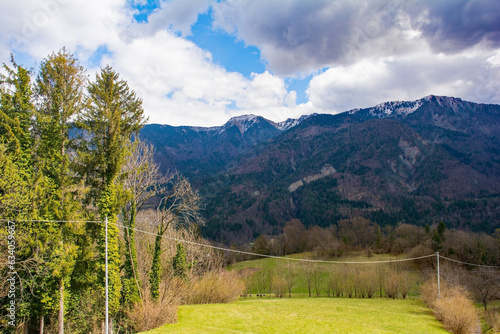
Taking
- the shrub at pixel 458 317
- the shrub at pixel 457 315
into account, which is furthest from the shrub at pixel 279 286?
the shrub at pixel 458 317

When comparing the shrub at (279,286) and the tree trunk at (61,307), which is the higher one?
the tree trunk at (61,307)

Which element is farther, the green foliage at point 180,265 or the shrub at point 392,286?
the shrub at point 392,286

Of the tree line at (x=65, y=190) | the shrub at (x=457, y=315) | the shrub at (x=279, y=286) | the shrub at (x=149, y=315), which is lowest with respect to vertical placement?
the shrub at (x=279, y=286)

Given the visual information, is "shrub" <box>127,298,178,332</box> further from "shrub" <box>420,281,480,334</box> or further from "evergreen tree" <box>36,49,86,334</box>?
"shrub" <box>420,281,480,334</box>

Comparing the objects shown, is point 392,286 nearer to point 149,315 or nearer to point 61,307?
point 149,315

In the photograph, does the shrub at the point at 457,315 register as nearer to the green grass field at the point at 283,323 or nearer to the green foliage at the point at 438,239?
the green grass field at the point at 283,323

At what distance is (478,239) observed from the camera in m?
59.9

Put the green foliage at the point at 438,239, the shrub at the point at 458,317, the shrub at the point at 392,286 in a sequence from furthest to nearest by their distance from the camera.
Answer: the green foliage at the point at 438,239 < the shrub at the point at 392,286 < the shrub at the point at 458,317

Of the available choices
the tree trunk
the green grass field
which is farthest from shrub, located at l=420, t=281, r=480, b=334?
the tree trunk

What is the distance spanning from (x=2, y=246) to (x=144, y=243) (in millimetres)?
14920

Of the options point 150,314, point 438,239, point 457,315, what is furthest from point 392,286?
point 150,314

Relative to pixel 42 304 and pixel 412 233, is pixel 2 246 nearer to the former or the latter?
pixel 42 304

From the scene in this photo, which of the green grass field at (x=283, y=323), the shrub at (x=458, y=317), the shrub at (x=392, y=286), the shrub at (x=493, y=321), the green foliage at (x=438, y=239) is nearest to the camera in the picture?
the green grass field at (x=283, y=323)

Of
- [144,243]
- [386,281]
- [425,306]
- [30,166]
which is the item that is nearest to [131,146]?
[30,166]
